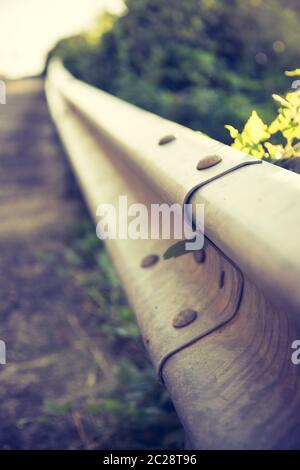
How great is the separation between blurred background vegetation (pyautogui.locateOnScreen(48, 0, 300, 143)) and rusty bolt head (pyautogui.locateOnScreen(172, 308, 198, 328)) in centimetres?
241

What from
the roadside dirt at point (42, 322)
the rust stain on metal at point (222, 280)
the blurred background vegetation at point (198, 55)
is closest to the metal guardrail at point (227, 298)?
the rust stain on metal at point (222, 280)

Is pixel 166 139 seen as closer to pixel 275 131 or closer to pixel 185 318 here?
pixel 275 131

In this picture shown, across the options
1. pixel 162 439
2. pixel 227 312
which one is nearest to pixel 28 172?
pixel 162 439

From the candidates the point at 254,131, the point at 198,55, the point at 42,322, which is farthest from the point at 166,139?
the point at 198,55

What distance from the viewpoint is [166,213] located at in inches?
60.1

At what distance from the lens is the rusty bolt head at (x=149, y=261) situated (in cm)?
150

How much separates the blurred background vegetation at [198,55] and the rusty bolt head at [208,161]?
7.72 feet

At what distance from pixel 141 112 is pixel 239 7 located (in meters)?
3.39

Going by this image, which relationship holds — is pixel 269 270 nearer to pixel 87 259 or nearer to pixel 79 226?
pixel 87 259

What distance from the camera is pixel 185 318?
1.15 meters

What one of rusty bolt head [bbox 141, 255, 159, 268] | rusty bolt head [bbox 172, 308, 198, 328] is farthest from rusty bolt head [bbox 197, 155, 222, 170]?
rusty bolt head [bbox 141, 255, 159, 268]

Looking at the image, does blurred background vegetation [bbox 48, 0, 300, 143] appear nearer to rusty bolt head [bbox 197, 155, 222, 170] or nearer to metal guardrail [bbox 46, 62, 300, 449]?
metal guardrail [bbox 46, 62, 300, 449]

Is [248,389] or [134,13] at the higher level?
[248,389]

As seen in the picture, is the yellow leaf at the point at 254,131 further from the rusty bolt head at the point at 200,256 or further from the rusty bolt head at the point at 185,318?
the rusty bolt head at the point at 185,318
